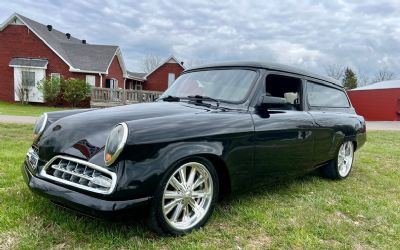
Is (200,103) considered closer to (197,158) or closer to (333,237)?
(197,158)

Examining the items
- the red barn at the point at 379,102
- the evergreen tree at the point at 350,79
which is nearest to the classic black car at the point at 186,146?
the red barn at the point at 379,102

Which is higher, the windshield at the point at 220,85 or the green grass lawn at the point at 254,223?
the windshield at the point at 220,85

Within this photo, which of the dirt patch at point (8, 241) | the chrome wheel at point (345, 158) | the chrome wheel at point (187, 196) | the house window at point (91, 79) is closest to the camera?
the dirt patch at point (8, 241)

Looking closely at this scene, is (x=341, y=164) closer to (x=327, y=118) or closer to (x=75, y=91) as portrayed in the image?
(x=327, y=118)

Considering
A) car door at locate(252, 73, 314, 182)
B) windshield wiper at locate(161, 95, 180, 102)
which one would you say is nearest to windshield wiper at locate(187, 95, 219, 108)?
windshield wiper at locate(161, 95, 180, 102)

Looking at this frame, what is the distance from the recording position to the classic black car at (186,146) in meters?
2.72

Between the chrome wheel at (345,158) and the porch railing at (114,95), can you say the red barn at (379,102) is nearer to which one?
the porch railing at (114,95)

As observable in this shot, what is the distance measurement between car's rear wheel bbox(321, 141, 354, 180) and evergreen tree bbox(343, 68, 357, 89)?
48309mm

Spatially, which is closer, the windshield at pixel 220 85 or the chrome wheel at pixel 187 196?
the chrome wheel at pixel 187 196

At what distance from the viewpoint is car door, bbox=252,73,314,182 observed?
375 centimetres

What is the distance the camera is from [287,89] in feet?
15.5

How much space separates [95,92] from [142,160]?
1749 cm

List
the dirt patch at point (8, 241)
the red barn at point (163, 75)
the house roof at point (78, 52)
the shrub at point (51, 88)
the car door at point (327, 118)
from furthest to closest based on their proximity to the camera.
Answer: the red barn at point (163, 75) → the house roof at point (78, 52) → the shrub at point (51, 88) → the car door at point (327, 118) → the dirt patch at point (8, 241)

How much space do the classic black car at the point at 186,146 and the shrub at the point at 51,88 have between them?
21.9 metres
